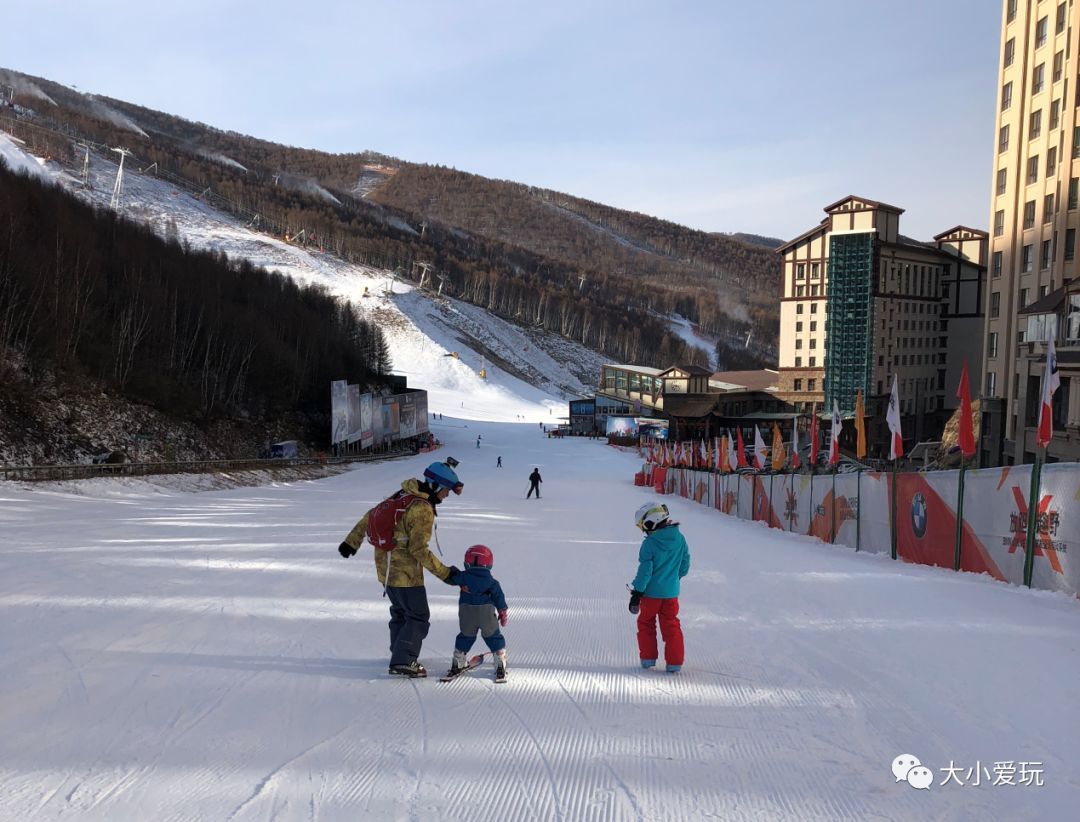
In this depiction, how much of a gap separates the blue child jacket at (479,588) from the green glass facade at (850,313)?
7412cm

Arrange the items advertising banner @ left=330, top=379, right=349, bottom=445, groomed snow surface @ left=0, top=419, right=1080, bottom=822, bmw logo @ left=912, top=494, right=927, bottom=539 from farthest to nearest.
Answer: advertising banner @ left=330, top=379, right=349, bottom=445 < bmw logo @ left=912, top=494, right=927, bottom=539 < groomed snow surface @ left=0, top=419, right=1080, bottom=822

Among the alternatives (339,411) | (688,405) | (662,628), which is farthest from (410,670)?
(688,405)

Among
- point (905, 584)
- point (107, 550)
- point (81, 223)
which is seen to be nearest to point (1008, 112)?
point (905, 584)

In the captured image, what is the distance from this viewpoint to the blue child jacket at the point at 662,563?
5.71 m

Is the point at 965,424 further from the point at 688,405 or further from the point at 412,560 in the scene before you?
the point at 688,405

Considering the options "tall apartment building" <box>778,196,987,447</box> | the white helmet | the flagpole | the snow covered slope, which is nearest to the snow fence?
the flagpole

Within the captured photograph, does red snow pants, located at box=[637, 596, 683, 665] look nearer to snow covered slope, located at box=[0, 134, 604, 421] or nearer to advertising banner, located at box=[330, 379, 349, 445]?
advertising banner, located at box=[330, 379, 349, 445]

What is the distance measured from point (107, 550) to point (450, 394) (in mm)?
89906

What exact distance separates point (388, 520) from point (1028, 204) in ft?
150

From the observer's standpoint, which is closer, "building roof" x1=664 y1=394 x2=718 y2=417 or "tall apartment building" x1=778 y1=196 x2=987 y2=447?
"tall apartment building" x1=778 y1=196 x2=987 y2=447

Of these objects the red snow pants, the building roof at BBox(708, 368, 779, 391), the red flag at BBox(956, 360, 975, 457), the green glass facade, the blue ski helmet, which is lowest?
the red snow pants

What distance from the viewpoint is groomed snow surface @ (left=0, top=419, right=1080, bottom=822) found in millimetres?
3736

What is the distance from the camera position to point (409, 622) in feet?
18.4

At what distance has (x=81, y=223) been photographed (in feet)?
158
